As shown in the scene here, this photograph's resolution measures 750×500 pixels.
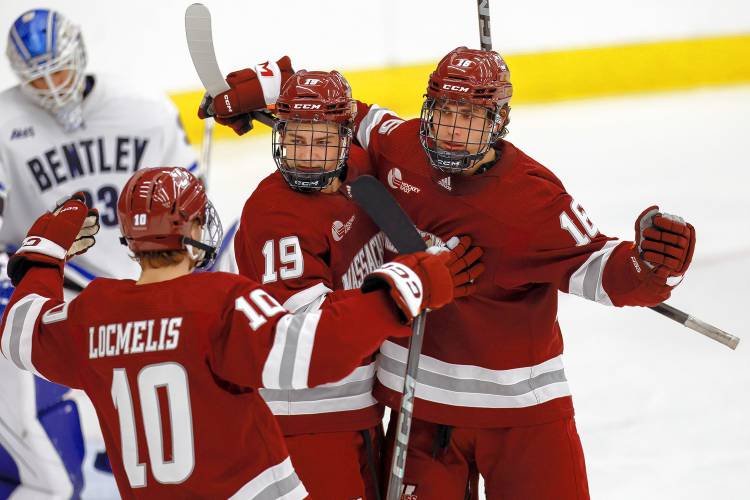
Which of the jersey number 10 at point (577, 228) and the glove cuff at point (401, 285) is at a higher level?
the glove cuff at point (401, 285)

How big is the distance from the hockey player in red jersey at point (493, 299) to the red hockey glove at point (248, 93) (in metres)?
0.45

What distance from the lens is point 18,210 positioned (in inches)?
125

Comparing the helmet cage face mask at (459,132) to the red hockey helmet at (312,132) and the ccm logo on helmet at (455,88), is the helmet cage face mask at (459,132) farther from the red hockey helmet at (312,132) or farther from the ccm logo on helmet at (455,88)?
the red hockey helmet at (312,132)

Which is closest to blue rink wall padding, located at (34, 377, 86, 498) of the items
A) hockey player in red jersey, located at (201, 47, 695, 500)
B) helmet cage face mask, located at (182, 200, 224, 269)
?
hockey player in red jersey, located at (201, 47, 695, 500)

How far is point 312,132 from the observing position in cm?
211

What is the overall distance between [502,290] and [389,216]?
340 mm

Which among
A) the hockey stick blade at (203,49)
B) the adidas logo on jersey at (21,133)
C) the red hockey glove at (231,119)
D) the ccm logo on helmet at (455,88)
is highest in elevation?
the ccm logo on helmet at (455,88)

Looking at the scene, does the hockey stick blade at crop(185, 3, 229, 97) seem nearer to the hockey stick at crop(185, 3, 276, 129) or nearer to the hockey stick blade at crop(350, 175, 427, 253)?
the hockey stick at crop(185, 3, 276, 129)

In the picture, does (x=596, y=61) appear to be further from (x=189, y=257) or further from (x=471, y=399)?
(x=189, y=257)

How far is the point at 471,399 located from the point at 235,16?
14.7ft

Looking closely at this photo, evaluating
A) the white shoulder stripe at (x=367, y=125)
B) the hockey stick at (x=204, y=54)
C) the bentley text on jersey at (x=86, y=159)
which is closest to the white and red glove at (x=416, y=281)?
the white shoulder stripe at (x=367, y=125)

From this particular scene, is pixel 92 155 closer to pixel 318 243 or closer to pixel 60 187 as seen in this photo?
pixel 60 187

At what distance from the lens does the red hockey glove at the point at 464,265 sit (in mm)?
1976

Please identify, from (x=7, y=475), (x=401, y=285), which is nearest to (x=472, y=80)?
(x=401, y=285)
